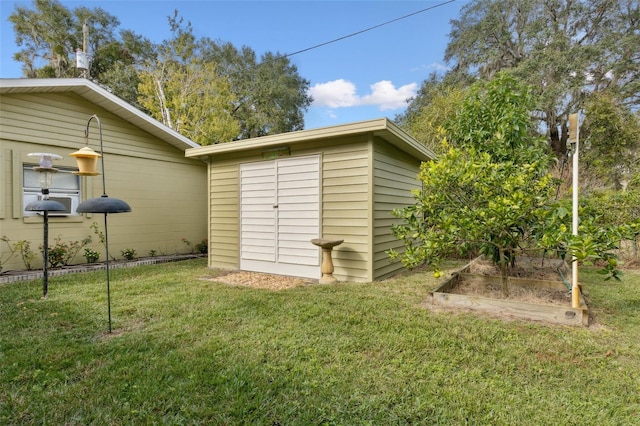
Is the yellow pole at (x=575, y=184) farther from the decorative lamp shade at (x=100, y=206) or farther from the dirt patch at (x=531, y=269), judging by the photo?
the decorative lamp shade at (x=100, y=206)

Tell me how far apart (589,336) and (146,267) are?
672cm

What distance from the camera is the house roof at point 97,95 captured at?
5238 mm

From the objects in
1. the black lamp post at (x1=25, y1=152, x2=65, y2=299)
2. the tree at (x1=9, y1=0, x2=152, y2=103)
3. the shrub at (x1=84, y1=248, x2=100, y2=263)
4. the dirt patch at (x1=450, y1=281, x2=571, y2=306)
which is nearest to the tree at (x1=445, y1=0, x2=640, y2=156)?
the dirt patch at (x1=450, y1=281, x2=571, y2=306)

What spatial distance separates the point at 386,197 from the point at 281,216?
5.96ft

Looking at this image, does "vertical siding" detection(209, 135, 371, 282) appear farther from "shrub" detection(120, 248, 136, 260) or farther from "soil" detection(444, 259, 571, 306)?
"shrub" detection(120, 248, 136, 260)

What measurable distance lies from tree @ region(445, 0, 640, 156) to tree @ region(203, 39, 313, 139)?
448 inches

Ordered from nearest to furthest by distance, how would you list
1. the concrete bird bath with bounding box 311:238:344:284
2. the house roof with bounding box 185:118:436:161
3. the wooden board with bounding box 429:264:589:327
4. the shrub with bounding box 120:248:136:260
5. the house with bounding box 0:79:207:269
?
1. the wooden board with bounding box 429:264:589:327
2. the house roof with bounding box 185:118:436:161
3. the concrete bird bath with bounding box 311:238:344:284
4. the house with bounding box 0:79:207:269
5. the shrub with bounding box 120:248:136:260

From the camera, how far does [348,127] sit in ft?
15.0

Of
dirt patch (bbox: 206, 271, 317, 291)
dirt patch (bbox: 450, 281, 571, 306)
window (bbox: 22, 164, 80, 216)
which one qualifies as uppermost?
window (bbox: 22, 164, 80, 216)

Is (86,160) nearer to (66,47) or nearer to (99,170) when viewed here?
(99,170)

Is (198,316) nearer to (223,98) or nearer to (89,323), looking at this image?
(89,323)

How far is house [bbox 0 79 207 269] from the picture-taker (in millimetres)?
5492

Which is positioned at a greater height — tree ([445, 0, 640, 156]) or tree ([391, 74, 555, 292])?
tree ([445, 0, 640, 156])

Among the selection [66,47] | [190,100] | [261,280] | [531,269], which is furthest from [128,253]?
[66,47]
